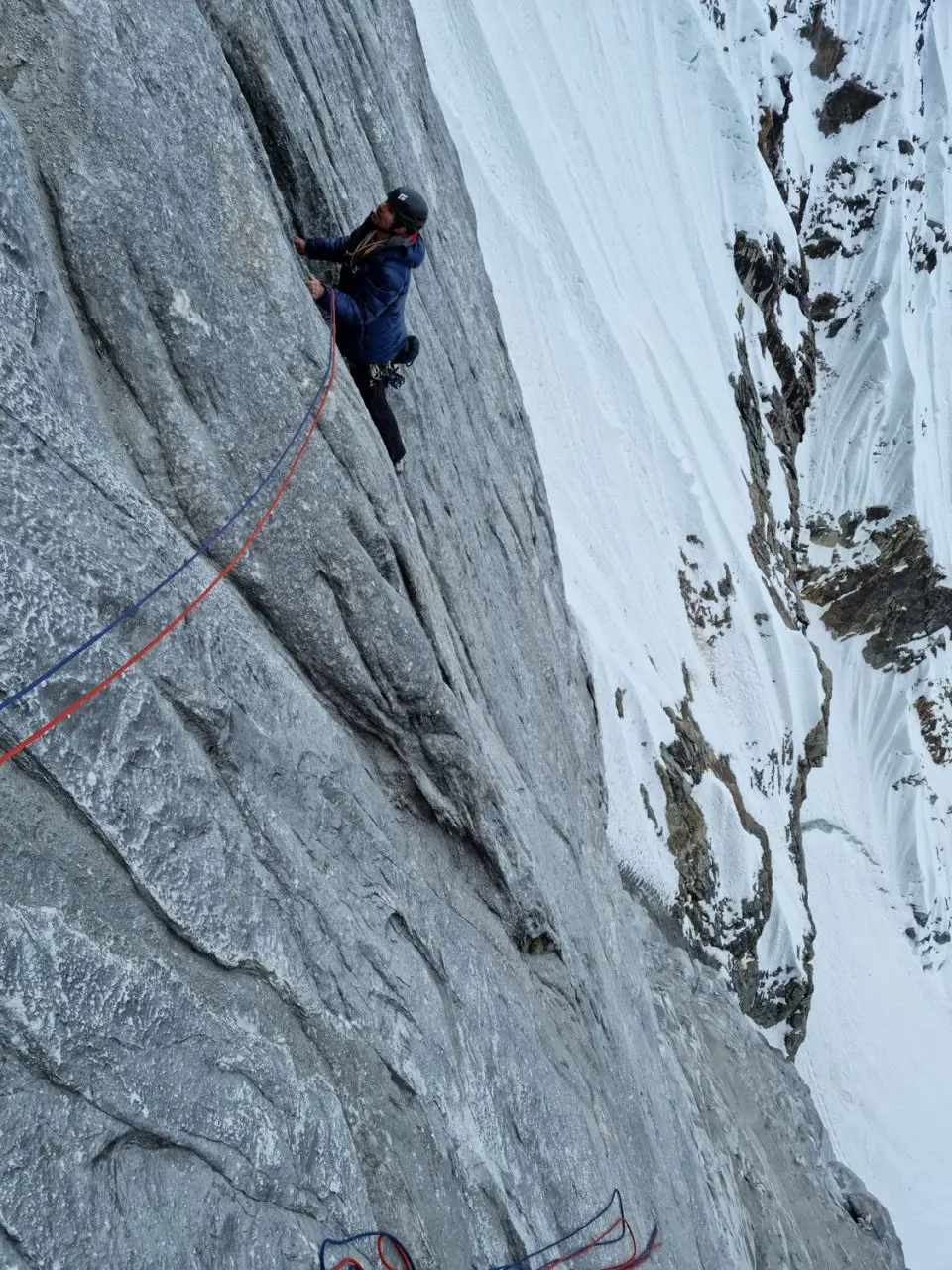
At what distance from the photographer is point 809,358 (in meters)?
24.8

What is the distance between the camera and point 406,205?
5.12m

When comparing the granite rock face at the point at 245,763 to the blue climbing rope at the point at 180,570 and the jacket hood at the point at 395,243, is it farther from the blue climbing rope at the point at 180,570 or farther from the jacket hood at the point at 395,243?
the jacket hood at the point at 395,243

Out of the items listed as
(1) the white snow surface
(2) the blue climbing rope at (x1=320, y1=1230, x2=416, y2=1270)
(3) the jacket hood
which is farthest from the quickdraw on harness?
(1) the white snow surface

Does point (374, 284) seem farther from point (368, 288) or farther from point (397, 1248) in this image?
point (397, 1248)

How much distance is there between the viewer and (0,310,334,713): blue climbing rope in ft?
10.9

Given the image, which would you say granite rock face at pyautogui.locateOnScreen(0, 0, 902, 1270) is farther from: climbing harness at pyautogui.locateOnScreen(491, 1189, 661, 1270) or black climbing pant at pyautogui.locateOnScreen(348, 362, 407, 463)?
black climbing pant at pyautogui.locateOnScreen(348, 362, 407, 463)

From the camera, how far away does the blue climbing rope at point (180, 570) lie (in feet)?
10.9

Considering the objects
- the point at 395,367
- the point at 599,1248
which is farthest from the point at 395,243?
the point at 599,1248

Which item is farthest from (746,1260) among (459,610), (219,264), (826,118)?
(826,118)

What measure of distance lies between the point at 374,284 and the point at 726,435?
49.5 feet

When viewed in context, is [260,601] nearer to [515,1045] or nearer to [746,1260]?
[515,1045]

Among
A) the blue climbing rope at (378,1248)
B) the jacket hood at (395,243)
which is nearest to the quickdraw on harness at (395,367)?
the jacket hood at (395,243)

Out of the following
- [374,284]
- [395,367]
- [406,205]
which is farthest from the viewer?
[395,367]

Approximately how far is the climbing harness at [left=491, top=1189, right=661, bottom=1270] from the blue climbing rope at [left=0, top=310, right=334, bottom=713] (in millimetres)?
3814
